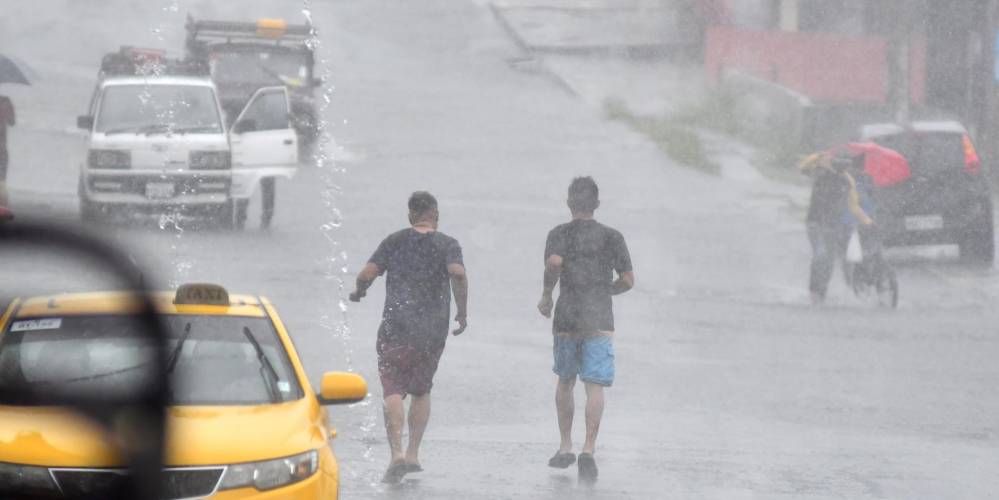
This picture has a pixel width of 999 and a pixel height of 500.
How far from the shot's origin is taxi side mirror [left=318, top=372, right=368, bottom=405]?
7582 mm

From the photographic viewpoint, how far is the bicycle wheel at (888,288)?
18234mm

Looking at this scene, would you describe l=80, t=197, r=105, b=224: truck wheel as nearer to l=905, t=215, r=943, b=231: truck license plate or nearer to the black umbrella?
the black umbrella

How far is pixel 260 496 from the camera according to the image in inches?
261

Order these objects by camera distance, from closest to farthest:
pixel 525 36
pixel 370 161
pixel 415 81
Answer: pixel 370 161 < pixel 415 81 < pixel 525 36

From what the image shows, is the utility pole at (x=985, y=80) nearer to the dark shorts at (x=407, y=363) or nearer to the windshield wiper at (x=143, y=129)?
the windshield wiper at (x=143, y=129)

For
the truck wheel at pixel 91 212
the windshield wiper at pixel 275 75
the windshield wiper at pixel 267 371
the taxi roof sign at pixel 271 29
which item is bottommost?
the truck wheel at pixel 91 212

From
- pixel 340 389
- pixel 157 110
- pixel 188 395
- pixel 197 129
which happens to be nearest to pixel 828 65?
pixel 197 129

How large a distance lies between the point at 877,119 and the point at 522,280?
12.9m

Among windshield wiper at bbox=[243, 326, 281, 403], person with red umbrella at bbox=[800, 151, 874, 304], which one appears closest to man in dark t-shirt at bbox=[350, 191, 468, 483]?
windshield wiper at bbox=[243, 326, 281, 403]

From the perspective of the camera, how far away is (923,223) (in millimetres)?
20672

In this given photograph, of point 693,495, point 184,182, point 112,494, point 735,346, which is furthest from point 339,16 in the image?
point 112,494

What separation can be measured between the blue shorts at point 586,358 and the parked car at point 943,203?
35.9ft

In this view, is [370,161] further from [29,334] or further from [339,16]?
[29,334]

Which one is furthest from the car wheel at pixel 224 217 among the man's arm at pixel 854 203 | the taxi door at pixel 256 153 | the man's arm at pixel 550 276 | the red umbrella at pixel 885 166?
the man's arm at pixel 550 276
